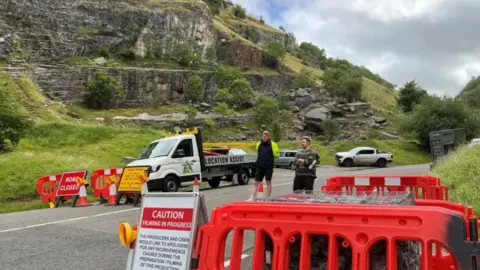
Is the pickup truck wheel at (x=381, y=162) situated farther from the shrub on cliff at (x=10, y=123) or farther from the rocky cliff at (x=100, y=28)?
the rocky cliff at (x=100, y=28)

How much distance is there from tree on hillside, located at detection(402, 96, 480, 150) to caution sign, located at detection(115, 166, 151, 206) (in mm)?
39856

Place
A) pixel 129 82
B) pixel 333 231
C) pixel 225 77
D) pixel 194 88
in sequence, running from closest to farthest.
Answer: pixel 333 231 < pixel 129 82 < pixel 194 88 < pixel 225 77

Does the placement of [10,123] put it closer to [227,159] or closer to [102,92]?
[227,159]

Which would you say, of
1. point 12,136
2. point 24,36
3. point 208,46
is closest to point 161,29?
point 208,46

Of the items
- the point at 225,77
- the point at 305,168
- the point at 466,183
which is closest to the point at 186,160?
the point at 305,168

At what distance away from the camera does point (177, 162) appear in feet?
50.1

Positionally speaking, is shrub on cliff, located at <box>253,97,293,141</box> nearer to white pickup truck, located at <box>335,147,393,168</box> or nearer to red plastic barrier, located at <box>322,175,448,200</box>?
white pickup truck, located at <box>335,147,393,168</box>

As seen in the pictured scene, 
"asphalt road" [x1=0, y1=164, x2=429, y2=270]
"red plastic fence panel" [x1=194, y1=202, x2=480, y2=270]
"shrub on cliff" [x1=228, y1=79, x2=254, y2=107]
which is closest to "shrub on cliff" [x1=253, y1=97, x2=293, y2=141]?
"shrub on cliff" [x1=228, y1=79, x2=254, y2=107]

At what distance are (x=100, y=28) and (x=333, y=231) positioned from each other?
69.5m

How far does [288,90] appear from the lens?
274ft

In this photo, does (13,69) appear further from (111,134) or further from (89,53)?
(111,134)

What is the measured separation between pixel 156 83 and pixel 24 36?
18.3m

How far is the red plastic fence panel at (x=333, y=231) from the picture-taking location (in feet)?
8.89

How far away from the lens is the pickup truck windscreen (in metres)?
15.3
